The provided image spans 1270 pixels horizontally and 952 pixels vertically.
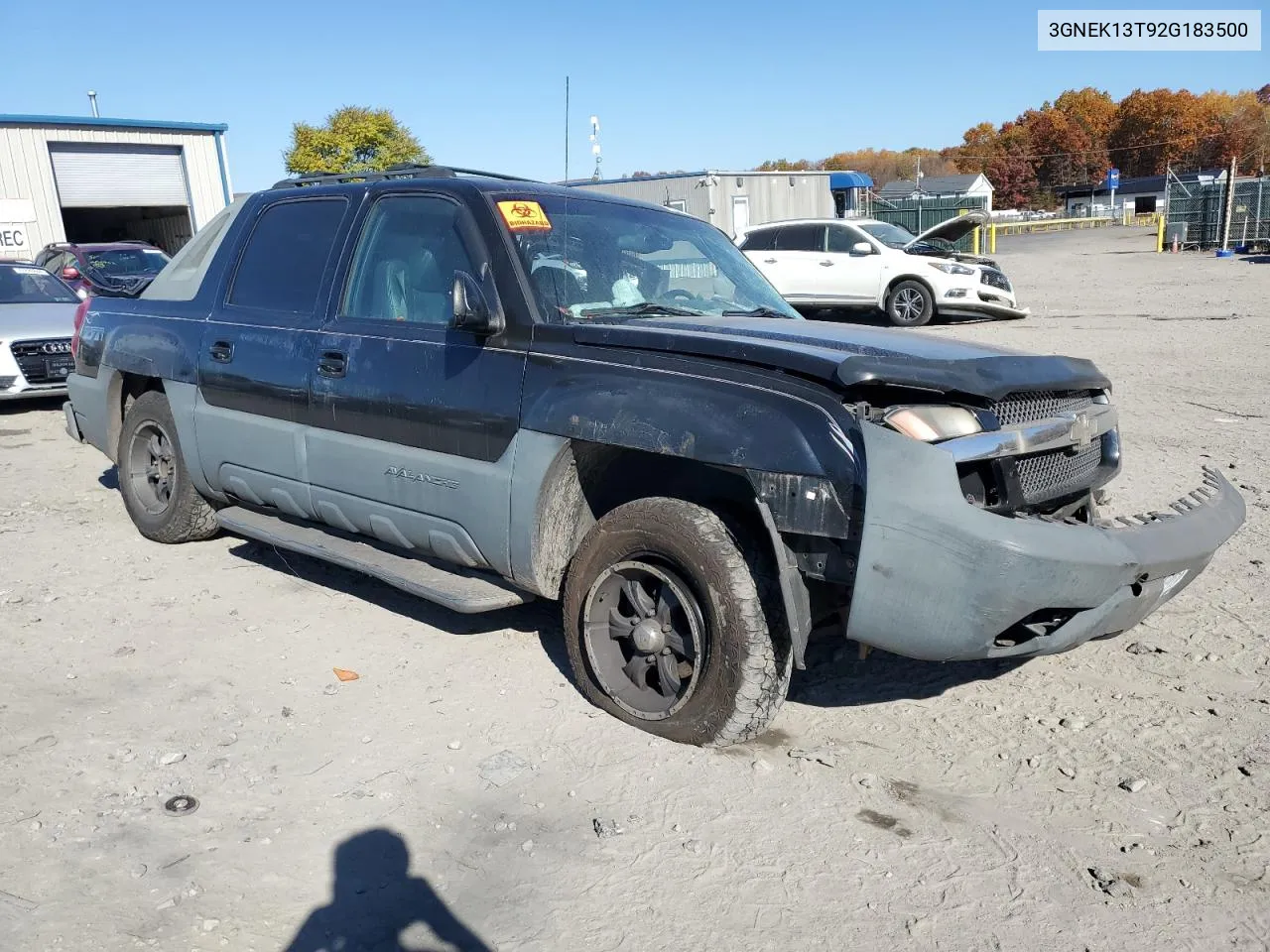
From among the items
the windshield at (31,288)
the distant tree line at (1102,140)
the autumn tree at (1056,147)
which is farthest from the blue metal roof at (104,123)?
the autumn tree at (1056,147)

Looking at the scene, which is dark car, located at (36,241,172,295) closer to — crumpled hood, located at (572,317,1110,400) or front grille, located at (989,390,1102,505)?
crumpled hood, located at (572,317,1110,400)

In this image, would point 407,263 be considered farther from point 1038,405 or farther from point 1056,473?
point 1056,473

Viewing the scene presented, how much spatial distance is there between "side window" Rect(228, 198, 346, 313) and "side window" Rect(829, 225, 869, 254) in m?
12.5

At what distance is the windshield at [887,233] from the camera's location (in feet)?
53.3

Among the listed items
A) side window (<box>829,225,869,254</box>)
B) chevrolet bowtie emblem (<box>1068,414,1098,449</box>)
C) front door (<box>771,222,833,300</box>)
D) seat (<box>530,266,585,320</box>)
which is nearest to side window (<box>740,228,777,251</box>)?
front door (<box>771,222,833,300</box>)

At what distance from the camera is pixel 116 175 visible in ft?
87.6

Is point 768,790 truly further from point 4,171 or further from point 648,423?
point 4,171

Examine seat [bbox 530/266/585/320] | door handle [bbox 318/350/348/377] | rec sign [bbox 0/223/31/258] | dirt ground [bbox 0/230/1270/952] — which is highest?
rec sign [bbox 0/223/31/258]

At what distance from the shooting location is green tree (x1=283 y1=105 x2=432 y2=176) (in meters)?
49.2

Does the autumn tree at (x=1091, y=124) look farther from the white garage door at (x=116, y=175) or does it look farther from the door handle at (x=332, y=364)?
the door handle at (x=332, y=364)

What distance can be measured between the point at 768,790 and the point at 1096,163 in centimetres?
12407

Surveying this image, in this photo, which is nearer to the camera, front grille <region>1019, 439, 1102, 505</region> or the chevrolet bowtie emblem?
front grille <region>1019, 439, 1102, 505</region>

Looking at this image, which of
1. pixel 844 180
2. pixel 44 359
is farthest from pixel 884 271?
pixel 844 180

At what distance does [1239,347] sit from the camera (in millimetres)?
11586
